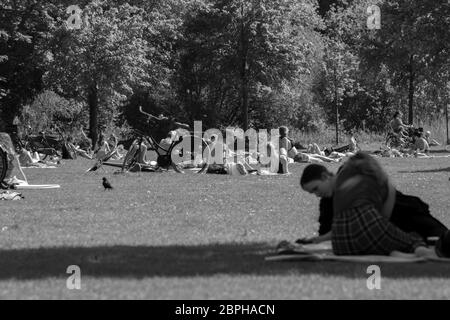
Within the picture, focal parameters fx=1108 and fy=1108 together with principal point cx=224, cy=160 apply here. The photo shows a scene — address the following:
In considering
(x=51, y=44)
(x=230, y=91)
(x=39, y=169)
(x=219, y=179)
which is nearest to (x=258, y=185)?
(x=219, y=179)

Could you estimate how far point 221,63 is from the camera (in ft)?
209

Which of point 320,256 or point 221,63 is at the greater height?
point 221,63

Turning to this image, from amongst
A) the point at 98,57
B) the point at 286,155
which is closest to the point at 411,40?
the point at 286,155

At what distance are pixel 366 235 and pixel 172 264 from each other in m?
1.90

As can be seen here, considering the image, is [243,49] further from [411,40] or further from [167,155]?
[167,155]

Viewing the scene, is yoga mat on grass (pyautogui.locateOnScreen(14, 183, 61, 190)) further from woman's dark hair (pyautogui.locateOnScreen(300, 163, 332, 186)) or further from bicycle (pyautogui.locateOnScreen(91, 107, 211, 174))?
woman's dark hair (pyautogui.locateOnScreen(300, 163, 332, 186))

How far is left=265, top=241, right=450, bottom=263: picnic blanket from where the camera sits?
10492mm

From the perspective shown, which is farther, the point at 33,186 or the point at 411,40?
the point at 411,40

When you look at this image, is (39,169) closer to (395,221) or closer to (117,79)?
(117,79)

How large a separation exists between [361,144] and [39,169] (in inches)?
1455

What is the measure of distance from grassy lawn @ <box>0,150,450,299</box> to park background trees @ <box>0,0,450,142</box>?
20268 mm

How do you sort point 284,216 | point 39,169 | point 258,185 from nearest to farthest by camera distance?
point 284,216, point 258,185, point 39,169

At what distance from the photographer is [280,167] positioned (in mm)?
30844

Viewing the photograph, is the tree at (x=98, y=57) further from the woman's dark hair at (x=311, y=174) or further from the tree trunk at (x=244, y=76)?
the woman's dark hair at (x=311, y=174)
